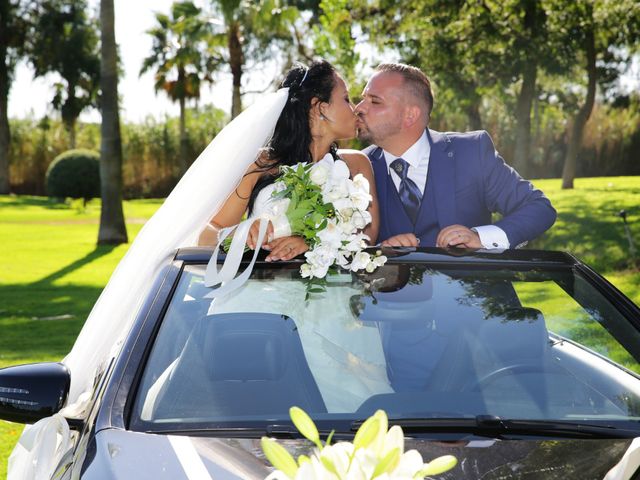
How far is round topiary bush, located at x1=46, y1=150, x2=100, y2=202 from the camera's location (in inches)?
1447

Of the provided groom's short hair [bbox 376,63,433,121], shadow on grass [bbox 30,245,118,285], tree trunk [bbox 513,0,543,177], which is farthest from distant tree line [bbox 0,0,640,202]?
groom's short hair [bbox 376,63,433,121]

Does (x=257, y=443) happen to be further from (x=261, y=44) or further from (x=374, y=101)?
(x=261, y=44)

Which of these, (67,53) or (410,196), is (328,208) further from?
(67,53)

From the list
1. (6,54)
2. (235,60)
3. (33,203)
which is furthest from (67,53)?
(235,60)

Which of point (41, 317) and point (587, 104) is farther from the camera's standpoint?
point (587, 104)

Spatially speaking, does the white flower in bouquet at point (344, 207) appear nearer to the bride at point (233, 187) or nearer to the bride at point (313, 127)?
the bride at point (233, 187)

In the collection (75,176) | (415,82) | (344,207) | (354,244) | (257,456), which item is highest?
(415,82)

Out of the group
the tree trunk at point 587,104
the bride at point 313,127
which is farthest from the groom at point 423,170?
the tree trunk at point 587,104

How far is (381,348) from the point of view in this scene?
9.70 feet

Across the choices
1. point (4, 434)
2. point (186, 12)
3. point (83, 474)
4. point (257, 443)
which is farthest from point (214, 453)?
point (186, 12)

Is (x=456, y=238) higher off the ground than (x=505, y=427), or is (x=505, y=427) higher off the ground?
(x=456, y=238)

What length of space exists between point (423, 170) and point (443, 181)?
14 centimetres

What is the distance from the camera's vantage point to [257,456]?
7.25 ft

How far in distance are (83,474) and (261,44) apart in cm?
4142
